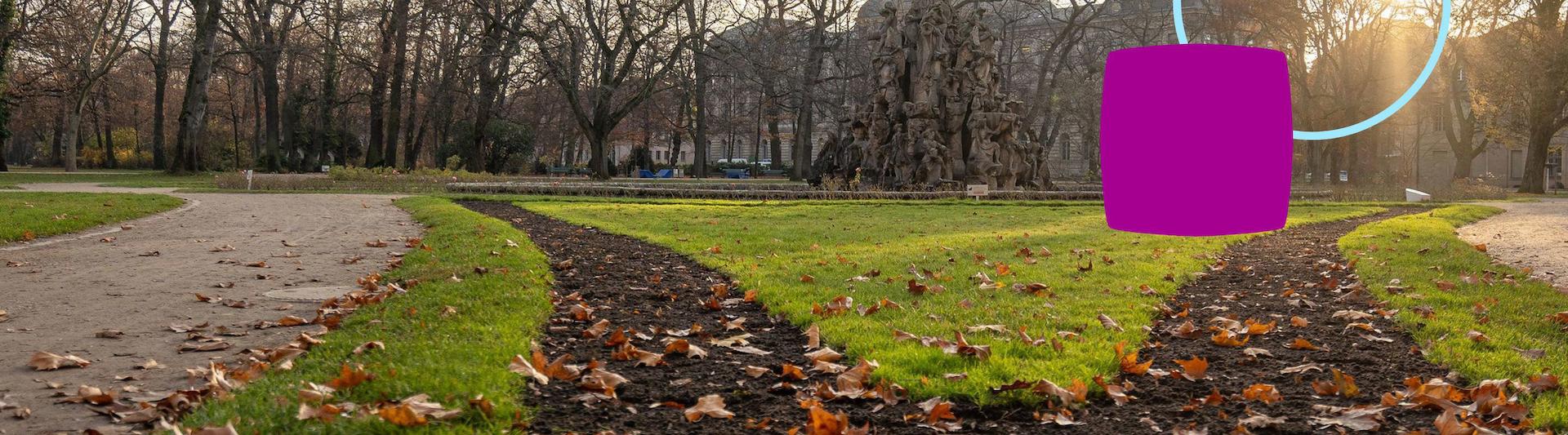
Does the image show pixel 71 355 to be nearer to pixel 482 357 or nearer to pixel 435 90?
pixel 482 357

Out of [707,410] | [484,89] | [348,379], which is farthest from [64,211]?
[484,89]

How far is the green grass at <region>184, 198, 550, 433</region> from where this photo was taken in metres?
3.67

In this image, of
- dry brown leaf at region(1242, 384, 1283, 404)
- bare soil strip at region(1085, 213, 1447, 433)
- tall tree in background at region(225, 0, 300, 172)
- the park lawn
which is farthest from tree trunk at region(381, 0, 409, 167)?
dry brown leaf at region(1242, 384, 1283, 404)

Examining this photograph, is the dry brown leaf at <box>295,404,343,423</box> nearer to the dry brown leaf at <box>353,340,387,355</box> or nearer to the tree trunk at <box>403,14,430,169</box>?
the dry brown leaf at <box>353,340,387,355</box>

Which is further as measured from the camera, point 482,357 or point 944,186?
point 944,186

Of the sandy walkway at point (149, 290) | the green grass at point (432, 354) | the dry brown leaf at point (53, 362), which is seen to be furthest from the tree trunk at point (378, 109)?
the dry brown leaf at point (53, 362)

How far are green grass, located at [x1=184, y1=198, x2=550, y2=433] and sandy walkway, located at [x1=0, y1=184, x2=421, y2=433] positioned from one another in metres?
0.52

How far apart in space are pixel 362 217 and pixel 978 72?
16321 mm

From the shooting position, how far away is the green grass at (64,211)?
40.1 ft

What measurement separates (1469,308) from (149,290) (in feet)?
Answer: 29.0

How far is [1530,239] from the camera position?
13.2m

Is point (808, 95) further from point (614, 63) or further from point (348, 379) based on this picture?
point (348, 379)

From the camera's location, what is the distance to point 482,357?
15.2 feet

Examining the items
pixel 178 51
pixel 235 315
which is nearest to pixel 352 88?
pixel 178 51
